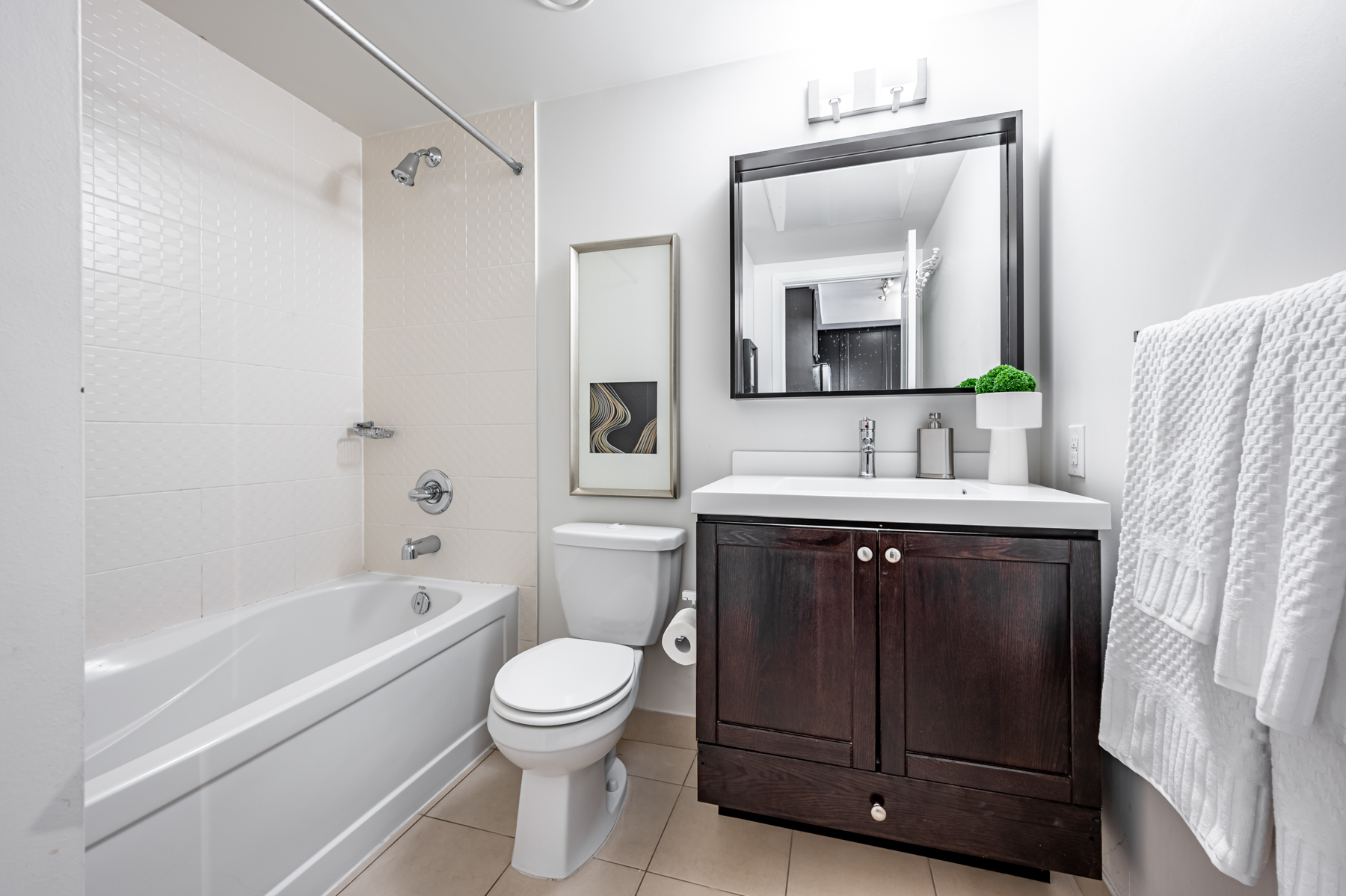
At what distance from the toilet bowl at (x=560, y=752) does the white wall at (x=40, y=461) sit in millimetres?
825

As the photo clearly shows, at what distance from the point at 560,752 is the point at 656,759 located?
62 centimetres

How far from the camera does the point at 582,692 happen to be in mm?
1314

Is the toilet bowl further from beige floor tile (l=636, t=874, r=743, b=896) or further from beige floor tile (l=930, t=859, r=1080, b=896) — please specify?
beige floor tile (l=930, t=859, r=1080, b=896)

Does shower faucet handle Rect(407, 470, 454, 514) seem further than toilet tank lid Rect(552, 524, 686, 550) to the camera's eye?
Yes

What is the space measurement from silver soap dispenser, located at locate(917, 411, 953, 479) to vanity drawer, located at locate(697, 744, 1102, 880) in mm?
812

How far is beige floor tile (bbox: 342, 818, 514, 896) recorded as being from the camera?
1246 mm

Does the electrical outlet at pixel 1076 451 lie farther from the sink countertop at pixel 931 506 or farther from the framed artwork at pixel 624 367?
the framed artwork at pixel 624 367

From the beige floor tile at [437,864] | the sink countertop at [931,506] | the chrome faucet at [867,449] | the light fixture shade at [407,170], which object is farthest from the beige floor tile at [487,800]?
the light fixture shade at [407,170]

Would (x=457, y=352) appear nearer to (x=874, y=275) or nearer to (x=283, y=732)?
(x=283, y=732)

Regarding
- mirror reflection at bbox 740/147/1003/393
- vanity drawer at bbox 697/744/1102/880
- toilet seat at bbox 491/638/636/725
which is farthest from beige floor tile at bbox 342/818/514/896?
mirror reflection at bbox 740/147/1003/393

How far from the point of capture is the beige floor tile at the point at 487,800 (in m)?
1.47

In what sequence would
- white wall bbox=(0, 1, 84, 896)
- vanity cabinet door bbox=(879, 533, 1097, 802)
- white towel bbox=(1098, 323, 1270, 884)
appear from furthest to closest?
vanity cabinet door bbox=(879, 533, 1097, 802) → white towel bbox=(1098, 323, 1270, 884) → white wall bbox=(0, 1, 84, 896)

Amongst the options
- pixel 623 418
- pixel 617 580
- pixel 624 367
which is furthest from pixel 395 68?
pixel 617 580

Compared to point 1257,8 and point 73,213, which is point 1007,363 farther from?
point 73,213
